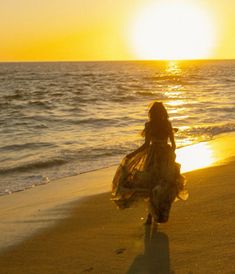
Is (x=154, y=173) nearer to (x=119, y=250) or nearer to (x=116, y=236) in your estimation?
(x=116, y=236)

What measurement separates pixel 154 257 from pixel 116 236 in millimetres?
867

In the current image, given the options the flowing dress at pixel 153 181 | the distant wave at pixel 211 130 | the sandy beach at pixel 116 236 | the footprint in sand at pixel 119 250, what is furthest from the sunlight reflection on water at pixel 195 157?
the footprint in sand at pixel 119 250

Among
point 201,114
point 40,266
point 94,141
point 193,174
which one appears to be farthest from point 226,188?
point 201,114

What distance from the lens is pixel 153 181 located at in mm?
6469

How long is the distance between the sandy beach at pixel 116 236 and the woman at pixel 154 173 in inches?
11.2

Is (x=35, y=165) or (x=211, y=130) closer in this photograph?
(x=35, y=165)

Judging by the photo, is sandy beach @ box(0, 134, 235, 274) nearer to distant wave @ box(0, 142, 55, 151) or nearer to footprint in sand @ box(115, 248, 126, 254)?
footprint in sand @ box(115, 248, 126, 254)

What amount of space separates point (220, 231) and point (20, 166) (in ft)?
28.4

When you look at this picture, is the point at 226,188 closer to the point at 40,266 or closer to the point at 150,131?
the point at 150,131

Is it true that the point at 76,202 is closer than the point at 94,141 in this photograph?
Yes

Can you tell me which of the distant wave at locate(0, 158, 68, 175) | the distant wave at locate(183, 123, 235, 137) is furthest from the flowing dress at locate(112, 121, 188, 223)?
the distant wave at locate(183, 123, 235, 137)

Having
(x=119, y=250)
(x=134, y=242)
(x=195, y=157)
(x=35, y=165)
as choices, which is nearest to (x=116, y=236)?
(x=134, y=242)

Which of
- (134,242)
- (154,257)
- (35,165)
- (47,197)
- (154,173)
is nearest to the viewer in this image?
(154,257)

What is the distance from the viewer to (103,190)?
9656 millimetres
